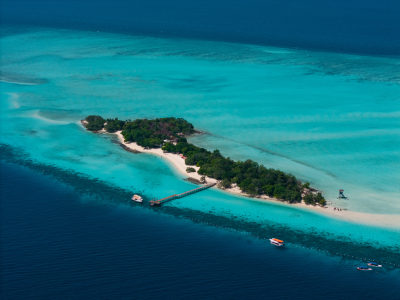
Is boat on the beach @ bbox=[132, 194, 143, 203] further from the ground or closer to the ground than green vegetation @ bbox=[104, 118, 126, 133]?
closer to the ground

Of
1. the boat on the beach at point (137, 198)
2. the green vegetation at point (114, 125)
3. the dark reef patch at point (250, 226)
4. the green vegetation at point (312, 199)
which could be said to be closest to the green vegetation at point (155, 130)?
the green vegetation at point (114, 125)

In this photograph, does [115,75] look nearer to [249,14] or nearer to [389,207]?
[389,207]

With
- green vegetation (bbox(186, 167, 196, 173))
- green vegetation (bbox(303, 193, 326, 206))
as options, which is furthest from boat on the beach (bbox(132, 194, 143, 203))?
green vegetation (bbox(303, 193, 326, 206))

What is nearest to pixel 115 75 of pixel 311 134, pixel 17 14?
pixel 311 134

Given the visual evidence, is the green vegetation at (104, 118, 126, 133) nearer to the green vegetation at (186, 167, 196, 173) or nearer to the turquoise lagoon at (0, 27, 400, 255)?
the turquoise lagoon at (0, 27, 400, 255)

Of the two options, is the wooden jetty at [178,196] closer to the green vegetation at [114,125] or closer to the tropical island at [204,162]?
the tropical island at [204,162]
